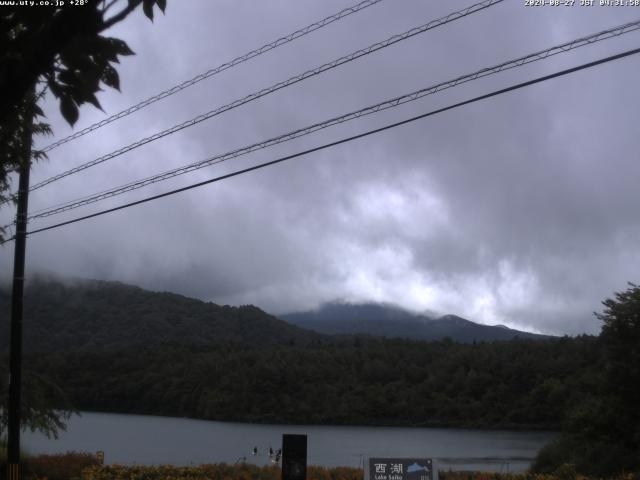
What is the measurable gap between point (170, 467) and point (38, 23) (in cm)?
1554

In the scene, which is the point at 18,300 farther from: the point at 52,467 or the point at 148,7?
the point at 148,7

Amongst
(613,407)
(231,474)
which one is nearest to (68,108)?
(231,474)

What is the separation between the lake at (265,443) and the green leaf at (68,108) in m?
26.9

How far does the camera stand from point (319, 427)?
63.9 metres

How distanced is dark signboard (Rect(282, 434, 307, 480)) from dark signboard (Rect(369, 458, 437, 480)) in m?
1.07

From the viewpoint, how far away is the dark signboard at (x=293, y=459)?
36.8 ft

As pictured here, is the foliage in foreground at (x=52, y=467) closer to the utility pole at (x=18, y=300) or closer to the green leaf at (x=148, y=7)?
the utility pole at (x=18, y=300)

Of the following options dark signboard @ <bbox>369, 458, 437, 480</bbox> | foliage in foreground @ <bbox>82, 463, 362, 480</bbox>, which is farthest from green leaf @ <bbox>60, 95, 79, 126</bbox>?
foliage in foreground @ <bbox>82, 463, 362, 480</bbox>

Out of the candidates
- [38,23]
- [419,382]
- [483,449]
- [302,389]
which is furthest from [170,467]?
[419,382]

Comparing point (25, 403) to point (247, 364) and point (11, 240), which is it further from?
point (247, 364)

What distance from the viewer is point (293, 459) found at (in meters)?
Result: 11.3

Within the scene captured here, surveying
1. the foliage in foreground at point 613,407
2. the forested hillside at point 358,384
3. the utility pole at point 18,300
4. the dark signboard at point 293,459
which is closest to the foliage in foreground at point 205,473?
the utility pole at point 18,300

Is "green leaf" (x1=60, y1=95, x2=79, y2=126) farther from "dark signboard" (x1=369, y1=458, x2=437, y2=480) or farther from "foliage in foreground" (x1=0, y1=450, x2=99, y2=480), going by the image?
"foliage in foreground" (x1=0, y1=450, x2=99, y2=480)

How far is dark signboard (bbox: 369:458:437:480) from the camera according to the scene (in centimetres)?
1147
